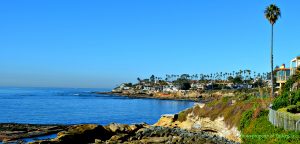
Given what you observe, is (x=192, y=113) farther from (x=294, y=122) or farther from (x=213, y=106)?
(x=294, y=122)

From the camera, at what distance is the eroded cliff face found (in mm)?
35719

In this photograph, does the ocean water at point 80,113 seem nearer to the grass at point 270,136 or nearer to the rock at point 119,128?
the rock at point 119,128

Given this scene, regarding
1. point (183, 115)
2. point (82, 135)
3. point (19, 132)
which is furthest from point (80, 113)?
point (82, 135)

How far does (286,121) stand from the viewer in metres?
22.4

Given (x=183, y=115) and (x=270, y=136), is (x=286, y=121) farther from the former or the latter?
(x=183, y=115)

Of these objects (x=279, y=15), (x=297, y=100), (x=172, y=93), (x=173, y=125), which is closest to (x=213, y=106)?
(x=173, y=125)

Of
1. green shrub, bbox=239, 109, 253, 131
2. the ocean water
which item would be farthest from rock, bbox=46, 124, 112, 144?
the ocean water

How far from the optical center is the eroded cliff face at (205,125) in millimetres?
35719

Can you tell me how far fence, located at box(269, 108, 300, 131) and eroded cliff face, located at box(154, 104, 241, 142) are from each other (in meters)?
8.37

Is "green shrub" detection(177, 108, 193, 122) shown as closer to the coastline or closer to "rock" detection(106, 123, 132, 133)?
"rock" detection(106, 123, 132, 133)

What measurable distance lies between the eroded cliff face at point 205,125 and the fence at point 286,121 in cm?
837

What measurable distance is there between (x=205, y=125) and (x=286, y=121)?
19.8 metres

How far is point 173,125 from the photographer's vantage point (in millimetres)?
46969

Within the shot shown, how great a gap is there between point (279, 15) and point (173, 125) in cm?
1869
